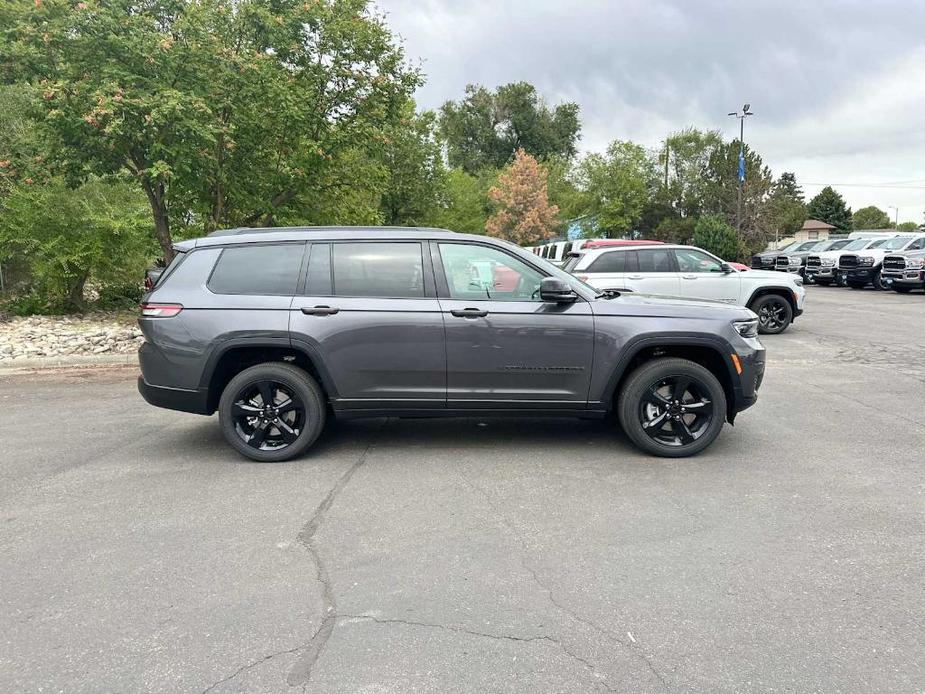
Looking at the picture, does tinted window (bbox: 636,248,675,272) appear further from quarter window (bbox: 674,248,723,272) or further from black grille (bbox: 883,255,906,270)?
black grille (bbox: 883,255,906,270)

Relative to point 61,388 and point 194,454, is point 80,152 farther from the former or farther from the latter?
point 194,454

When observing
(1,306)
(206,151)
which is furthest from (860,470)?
(1,306)

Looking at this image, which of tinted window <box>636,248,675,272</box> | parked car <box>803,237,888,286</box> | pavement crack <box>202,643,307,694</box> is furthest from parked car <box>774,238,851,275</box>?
pavement crack <box>202,643,307,694</box>

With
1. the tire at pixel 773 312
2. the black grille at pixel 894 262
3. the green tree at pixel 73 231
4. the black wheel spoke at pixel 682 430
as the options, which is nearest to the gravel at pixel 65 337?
the green tree at pixel 73 231

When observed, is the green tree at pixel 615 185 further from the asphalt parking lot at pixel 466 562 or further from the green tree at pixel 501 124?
the asphalt parking lot at pixel 466 562

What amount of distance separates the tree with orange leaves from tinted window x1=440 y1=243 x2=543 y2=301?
41443mm

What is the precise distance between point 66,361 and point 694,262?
423 inches

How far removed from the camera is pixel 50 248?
11.2 m

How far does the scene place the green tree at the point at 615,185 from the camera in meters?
46.6

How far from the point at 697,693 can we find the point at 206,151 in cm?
1012

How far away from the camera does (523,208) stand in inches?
1857

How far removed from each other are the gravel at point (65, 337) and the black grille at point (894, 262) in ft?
73.5

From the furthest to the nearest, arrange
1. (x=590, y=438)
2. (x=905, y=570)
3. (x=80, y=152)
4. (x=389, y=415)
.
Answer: (x=80, y=152), (x=590, y=438), (x=389, y=415), (x=905, y=570)

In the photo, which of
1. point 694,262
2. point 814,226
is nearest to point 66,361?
point 694,262
